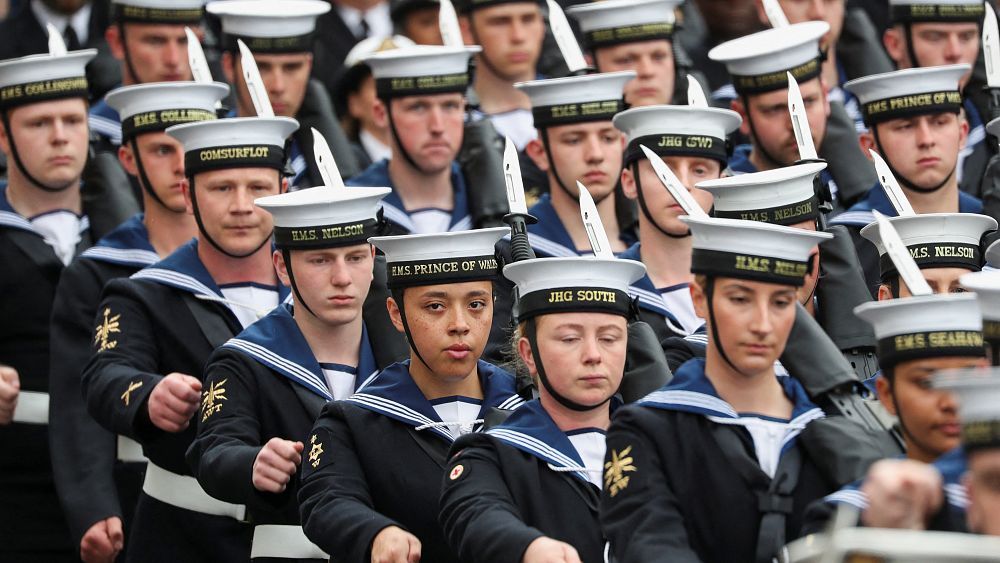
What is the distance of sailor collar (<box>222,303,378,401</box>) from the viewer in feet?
28.2

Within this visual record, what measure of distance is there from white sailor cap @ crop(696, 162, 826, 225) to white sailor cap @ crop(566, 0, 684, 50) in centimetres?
279

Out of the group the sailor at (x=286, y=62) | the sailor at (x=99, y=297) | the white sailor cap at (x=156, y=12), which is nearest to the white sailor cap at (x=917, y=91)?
the sailor at (x=286, y=62)

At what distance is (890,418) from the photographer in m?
7.23

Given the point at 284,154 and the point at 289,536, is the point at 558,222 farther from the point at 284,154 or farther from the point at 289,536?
the point at 289,536

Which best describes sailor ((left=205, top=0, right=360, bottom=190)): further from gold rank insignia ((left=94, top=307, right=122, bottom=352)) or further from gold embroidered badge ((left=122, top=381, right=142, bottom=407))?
gold embroidered badge ((left=122, top=381, right=142, bottom=407))

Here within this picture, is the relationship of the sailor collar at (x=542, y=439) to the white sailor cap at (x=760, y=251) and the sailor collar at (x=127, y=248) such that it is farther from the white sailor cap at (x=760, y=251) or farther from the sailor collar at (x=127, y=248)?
the sailor collar at (x=127, y=248)

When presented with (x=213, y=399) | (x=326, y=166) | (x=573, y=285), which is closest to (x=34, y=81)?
(x=326, y=166)

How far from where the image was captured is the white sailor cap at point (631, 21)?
11164mm

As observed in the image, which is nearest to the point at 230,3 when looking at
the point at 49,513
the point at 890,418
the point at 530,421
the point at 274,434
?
the point at 49,513

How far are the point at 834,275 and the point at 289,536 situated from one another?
232cm

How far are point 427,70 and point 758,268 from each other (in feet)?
12.8

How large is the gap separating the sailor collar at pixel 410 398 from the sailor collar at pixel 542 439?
288mm

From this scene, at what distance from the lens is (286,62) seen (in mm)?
11344

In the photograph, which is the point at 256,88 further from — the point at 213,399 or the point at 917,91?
the point at 917,91
